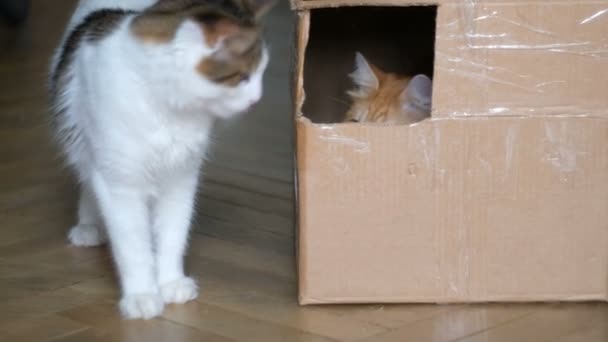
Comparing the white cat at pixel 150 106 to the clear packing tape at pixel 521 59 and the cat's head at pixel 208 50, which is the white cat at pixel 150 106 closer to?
the cat's head at pixel 208 50

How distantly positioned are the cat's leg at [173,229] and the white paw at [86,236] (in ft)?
0.81

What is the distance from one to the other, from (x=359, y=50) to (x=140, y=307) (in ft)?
2.28

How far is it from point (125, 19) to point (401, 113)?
1.67ft

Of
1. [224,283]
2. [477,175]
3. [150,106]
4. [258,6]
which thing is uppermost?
[258,6]

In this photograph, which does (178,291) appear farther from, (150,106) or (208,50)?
(208,50)

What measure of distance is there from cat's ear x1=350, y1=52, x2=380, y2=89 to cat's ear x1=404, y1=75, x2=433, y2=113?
98 millimetres

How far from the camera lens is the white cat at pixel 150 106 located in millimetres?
1255

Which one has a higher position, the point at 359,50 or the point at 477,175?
the point at 359,50

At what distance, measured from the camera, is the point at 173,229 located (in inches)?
60.8

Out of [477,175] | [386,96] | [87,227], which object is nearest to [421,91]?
[386,96]

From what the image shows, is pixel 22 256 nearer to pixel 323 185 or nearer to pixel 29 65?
pixel 323 185

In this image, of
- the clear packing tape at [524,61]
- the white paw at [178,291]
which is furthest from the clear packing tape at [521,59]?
the white paw at [178,291]

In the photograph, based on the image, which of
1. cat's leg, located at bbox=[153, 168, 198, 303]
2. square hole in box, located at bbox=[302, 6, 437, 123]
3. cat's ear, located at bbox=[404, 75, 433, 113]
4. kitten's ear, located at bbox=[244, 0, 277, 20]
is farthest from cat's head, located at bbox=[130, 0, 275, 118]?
square hole in box, located at bbox=[302, 6, 437, 123]

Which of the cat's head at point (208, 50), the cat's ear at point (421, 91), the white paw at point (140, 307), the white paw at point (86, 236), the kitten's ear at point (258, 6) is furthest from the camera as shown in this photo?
the white paw at point (86, 236)
